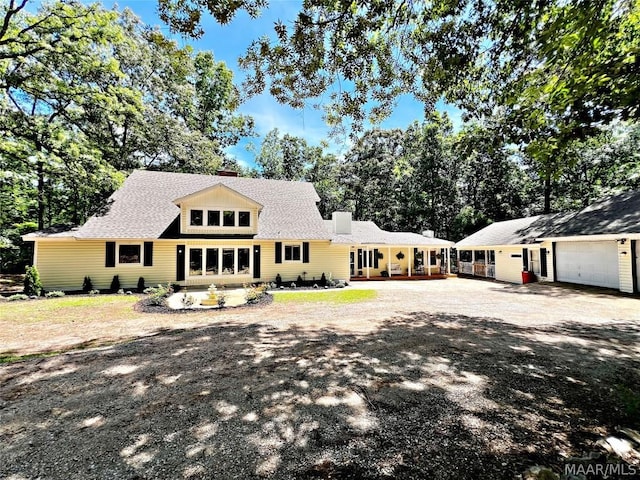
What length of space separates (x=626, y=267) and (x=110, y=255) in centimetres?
2401

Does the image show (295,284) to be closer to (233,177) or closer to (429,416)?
(233,177)

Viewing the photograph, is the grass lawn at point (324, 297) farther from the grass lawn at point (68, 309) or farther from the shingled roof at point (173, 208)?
the grass lawn at point (68, 309)

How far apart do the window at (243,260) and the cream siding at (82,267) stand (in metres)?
3.76

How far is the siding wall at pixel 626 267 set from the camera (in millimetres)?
12781

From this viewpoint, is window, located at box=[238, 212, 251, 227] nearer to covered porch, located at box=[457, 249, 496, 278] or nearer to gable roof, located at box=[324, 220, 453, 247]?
gable roof, located at box=[324, 220, 453, 247]

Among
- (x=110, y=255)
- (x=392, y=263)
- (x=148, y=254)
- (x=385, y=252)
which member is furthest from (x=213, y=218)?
(x=392, y=263)

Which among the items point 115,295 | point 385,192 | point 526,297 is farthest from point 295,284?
point 385,192

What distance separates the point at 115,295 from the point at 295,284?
8512 mm

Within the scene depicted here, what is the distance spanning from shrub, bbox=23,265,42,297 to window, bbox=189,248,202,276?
6064mm

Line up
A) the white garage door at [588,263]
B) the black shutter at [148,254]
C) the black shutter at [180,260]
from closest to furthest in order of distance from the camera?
the white garage door at [588,263]
the black shutter at [148,254]
the black shutter at [180,260]

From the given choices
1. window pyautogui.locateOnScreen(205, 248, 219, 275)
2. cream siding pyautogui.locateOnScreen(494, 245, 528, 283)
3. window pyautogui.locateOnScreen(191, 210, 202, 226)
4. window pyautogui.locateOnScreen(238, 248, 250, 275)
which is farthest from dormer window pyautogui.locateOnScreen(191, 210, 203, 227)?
cream siding pyautogui.locateOnScreen(494, 245, 528, 283)

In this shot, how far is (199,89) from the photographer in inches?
1139

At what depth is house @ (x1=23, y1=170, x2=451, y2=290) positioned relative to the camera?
13.7 meters

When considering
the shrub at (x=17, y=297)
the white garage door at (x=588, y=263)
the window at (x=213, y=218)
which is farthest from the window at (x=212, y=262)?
the white garage door at (x=588, y=263)
